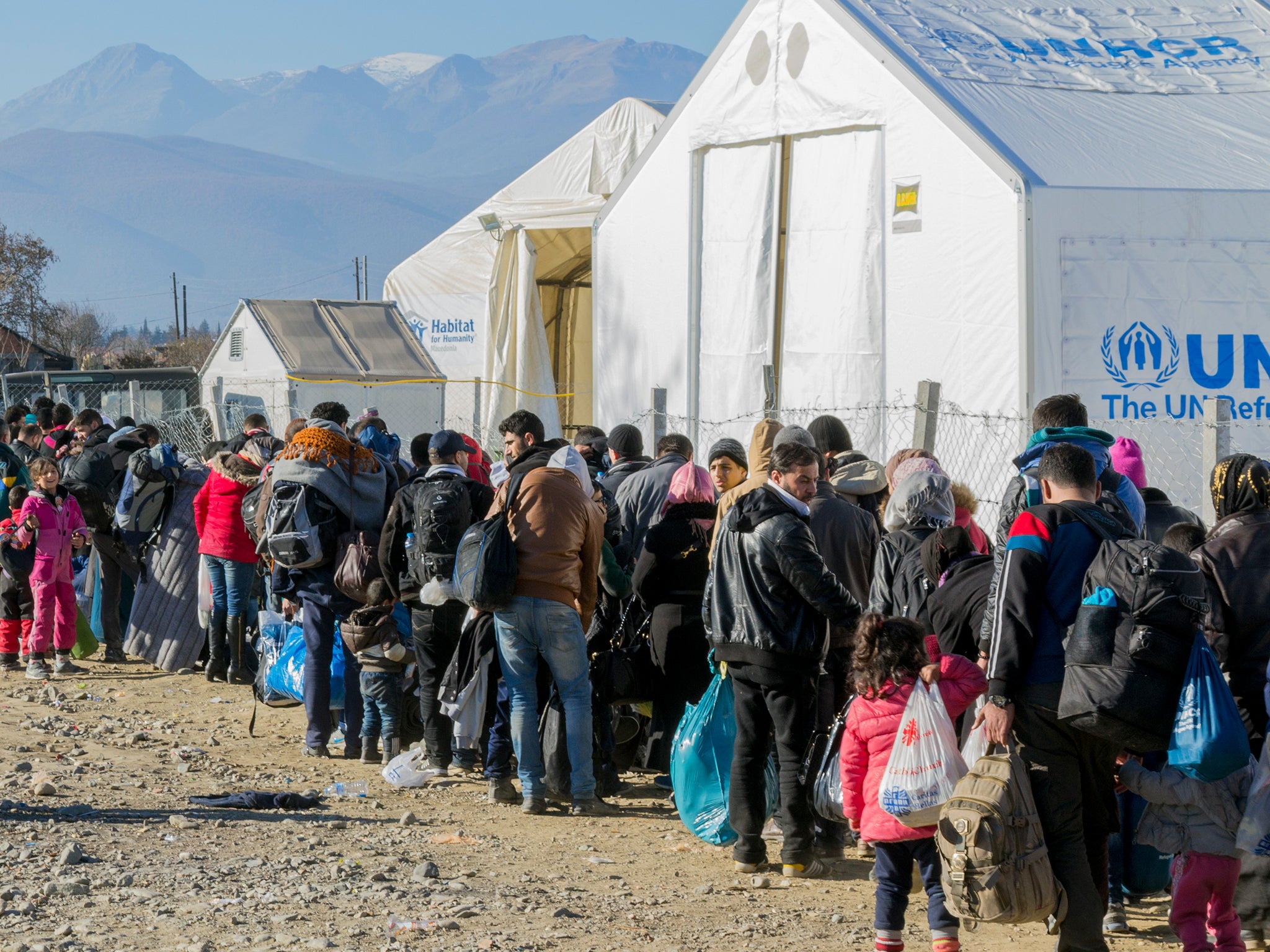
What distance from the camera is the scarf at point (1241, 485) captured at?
4.88m

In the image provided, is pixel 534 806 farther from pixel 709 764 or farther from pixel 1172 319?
pixel 1172 319

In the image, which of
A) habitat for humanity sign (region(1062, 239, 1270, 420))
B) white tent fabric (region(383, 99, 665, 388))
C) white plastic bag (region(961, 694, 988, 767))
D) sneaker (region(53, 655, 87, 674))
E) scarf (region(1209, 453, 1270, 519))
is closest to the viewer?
white plastic bag (region(961, 694, 988, 767))

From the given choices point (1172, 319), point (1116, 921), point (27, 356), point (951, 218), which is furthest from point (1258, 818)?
point (27, 356)

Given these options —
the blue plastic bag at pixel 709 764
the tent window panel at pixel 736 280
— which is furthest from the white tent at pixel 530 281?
the blue plastic bag at pixel 709 764

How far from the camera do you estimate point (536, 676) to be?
22.7 ft

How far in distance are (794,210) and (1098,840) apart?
856cm

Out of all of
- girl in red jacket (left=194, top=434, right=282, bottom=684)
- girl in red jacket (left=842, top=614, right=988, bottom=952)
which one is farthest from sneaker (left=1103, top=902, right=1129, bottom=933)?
girl in red jacket (left=194, top=434, right=282, bottom=684)

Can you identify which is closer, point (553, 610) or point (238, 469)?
point (553, 610)

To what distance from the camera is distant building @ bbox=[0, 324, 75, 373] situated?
44.1 meters

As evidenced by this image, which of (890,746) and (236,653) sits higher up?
(890,746)

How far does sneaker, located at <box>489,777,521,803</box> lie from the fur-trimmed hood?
11.4 feet

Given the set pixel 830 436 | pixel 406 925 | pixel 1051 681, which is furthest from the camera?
pixel 830 436

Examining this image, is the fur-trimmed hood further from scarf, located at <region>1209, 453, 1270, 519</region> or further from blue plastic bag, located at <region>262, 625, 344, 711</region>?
scarf, located at <region>1209, 453, 1270, 519</region>

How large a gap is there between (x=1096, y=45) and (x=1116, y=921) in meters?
8.68
